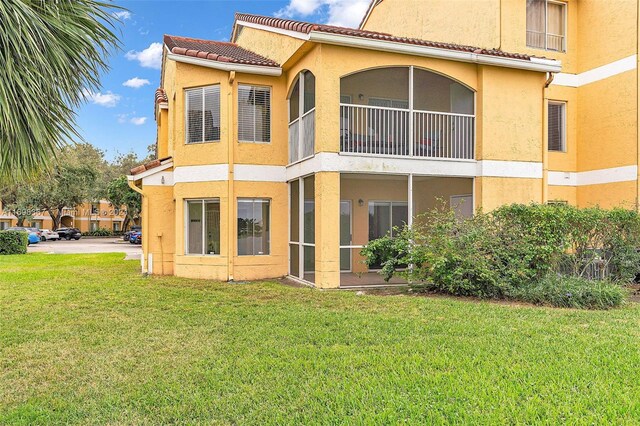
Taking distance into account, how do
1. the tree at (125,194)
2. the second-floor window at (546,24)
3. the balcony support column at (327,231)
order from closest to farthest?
the balcony support column at (327,231) → the second-floor window at (546,24) → the tree at (125,194)

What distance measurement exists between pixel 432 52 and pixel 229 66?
236 inches

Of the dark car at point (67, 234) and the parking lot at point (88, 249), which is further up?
the dark car at point (67, 234)

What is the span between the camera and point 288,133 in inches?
570

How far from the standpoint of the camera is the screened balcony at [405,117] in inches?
503

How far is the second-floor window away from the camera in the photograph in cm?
1623

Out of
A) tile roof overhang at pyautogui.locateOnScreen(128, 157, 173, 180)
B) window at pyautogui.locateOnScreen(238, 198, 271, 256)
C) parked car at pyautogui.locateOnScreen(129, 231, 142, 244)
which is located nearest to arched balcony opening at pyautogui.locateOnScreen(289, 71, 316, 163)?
window at pyautogui.locateOnScreen(238, 198, 271, 256)

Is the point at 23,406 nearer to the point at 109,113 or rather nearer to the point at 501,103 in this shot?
the point at 501,103

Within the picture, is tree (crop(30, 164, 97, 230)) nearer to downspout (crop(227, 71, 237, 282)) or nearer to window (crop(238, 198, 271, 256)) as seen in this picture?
downspout (crop(227, 71, 237, 282))

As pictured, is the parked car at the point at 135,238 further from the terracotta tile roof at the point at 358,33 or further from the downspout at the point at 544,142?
the downspout at the point at 544,142

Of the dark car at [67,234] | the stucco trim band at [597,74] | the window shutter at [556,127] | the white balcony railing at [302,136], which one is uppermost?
the stucco trim band at [597,74]

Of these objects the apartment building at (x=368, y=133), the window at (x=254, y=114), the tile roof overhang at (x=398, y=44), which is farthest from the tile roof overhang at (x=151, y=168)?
the tile roof overhang at (x=398, y=44)

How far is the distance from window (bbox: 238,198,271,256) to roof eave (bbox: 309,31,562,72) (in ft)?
17.8

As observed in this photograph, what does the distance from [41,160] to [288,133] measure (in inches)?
376

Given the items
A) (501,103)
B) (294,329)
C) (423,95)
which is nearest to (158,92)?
(423,95)
